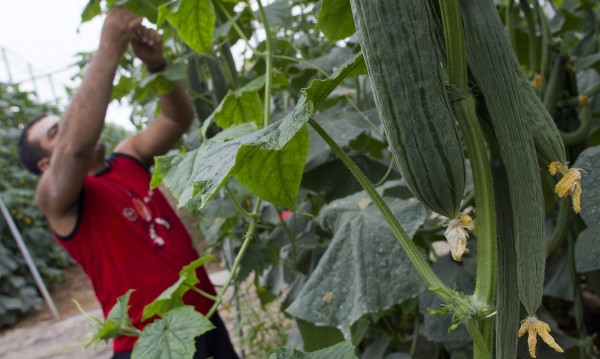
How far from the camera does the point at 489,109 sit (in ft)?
1.26

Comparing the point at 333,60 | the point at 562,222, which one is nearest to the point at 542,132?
the point at 562,222

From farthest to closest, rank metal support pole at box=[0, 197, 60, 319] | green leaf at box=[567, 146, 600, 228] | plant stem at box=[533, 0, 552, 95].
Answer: metal support pole at box=[0, 197, 60, 319], plant stem at box=[533, 0, 552, 95], green leaf at box=[567, 146, 600, 228]

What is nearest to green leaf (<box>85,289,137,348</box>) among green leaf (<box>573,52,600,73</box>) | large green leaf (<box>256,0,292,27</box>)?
large green leaf (<box>256,0,292,27</box>)

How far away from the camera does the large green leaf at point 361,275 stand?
739 mm

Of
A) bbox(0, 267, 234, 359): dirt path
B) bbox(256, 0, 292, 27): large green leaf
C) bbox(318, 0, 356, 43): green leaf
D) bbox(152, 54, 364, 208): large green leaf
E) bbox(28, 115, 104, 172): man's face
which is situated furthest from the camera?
bbox(0, 267, 234, 359): dirt path

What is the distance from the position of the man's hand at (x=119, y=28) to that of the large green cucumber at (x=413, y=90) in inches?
43.4

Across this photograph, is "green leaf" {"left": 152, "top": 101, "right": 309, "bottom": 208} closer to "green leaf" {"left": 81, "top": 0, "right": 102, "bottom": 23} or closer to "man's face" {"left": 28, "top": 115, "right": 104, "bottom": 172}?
"green leaf" {"left": 81, "top": 0, "right": 102, "bottom": 23}

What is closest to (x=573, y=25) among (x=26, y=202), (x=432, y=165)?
(x=432, y=165)

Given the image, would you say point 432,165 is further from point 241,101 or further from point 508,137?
point 241,101

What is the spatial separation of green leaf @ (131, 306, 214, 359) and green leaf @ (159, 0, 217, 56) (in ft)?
1.47

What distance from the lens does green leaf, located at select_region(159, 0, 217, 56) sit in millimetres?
834

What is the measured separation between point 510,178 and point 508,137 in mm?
30

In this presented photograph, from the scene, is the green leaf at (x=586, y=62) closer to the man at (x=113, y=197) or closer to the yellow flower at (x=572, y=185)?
the yellow flower at (x=572, y=185)

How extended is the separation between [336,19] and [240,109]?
37 centimetres
